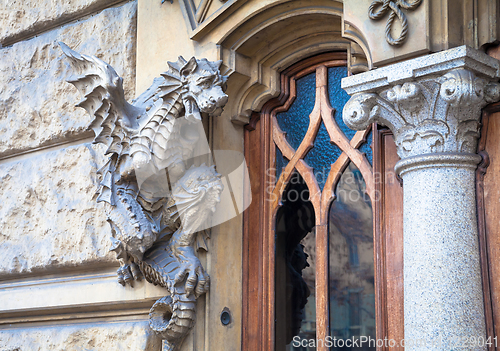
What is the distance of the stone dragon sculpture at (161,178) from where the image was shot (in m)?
2.73

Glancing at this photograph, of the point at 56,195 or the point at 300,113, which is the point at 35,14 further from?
the point at 300,113

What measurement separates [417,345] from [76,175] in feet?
6.67

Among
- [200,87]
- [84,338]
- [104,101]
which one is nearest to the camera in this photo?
[200,87]

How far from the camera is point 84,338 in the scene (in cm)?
317

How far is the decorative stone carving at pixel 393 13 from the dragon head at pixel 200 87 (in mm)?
691

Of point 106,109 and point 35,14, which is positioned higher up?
point 35,14

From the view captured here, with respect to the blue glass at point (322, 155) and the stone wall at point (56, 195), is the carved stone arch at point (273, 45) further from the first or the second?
the stone wall at point (56, 195)

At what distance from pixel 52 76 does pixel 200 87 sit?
136 cm

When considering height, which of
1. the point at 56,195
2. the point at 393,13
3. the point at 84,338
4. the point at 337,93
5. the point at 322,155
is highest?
the point at 393,13

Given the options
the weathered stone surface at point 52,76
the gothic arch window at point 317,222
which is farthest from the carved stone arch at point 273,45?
the weathered stone surface at point 52,76

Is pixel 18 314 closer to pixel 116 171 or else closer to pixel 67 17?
pixel 116 171

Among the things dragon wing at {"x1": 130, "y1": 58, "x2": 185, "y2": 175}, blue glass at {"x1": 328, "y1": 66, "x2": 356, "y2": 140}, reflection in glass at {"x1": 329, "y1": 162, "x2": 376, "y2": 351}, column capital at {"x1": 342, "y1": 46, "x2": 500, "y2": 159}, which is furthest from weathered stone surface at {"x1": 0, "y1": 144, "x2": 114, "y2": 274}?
column capital at {"x1": 342, "y1": 46, "x2": 500, "y2": 159}

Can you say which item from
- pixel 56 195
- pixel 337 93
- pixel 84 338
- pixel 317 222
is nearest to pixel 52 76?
pixel 56 195

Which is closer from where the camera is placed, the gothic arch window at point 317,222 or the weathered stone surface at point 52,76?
the gothic arch window at point 317,222
